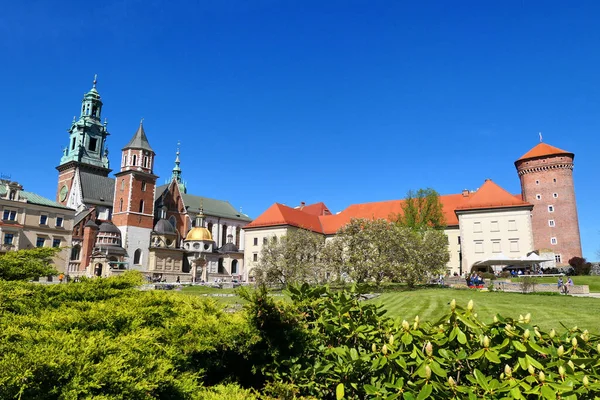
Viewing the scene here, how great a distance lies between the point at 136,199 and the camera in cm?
6109

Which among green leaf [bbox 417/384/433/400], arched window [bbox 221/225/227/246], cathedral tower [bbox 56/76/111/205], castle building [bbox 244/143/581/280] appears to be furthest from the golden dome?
green leaf [bbox 417/384/433/400]

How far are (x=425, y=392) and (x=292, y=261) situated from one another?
34649 millimetres

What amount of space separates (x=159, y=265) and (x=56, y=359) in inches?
2429

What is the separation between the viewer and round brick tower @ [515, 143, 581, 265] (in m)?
53.4

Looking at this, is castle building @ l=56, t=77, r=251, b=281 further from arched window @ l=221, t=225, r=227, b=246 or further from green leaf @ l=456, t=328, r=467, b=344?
green leaf @ l=456, t=328, r=467, b=344

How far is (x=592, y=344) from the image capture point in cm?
310

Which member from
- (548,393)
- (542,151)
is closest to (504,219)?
(542,151)

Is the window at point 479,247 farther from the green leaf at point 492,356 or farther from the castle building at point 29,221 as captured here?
the green leaf at point 492,356

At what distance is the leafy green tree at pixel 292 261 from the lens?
119 ft

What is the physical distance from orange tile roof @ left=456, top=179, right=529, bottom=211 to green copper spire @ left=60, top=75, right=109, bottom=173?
212 ft

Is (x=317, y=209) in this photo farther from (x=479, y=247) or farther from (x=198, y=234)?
(x=479, y=247)

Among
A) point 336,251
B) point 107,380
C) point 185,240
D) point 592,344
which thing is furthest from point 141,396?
point 185,240

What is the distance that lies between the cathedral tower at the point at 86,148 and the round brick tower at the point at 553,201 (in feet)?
237

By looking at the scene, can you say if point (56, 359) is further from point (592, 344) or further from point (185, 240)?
point (185, 240)
